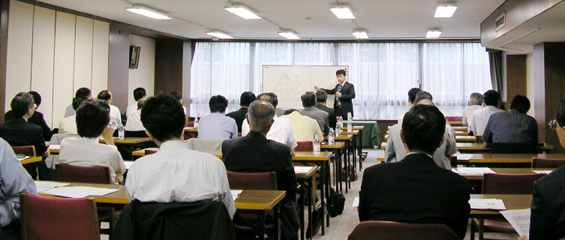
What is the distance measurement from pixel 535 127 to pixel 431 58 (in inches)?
288

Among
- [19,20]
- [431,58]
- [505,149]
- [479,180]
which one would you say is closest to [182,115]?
[479,180]

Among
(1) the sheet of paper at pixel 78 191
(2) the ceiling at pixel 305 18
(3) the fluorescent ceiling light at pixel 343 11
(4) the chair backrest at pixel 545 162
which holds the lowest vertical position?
(1) the sheet of paper at pixel 78 191

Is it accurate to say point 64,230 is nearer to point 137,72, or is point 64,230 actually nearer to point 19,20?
point 19,20

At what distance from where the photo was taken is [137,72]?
11.6m

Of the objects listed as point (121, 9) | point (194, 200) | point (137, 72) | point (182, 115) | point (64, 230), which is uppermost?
point (121, 9)

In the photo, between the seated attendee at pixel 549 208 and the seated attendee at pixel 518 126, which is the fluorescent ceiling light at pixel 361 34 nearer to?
the seated attendee at pixel 518 126

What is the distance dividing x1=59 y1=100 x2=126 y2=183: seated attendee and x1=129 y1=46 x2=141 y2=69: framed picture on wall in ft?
26.3

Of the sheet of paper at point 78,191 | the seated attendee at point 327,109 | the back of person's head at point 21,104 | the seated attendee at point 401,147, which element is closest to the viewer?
the sheet of paper at point 78,191

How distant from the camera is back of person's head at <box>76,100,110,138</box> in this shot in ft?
11.1

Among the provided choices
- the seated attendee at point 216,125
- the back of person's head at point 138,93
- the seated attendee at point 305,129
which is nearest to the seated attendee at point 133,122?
the back of person's head at point 138,93

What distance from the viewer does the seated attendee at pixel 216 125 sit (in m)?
5.91

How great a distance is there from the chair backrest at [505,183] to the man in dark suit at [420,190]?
1377 mm

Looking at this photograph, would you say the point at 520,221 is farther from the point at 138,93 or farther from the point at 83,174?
the point at 138,93

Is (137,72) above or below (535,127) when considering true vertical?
above
